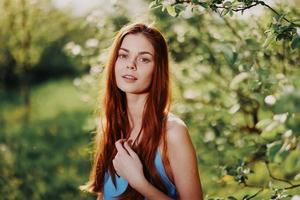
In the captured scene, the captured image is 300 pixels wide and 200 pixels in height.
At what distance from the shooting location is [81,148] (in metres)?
7.66

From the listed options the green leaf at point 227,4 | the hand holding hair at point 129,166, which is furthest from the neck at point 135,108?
the green leaf at point 227,4

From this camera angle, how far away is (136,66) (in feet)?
8.55

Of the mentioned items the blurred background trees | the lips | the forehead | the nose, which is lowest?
the blurred background trees

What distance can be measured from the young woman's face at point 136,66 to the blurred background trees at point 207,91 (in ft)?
1.04

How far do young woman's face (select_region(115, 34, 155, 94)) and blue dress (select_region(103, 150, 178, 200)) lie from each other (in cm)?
34

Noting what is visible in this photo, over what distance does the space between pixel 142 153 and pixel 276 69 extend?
5.05 ft

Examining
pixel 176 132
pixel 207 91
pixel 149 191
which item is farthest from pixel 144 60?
pixel 207 91

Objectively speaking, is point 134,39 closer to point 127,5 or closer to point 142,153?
point 142,153

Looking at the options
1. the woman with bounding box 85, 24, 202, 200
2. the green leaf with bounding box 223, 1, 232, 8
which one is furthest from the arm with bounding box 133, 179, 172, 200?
the green leaf with bounding box 223, 1, 232, 8

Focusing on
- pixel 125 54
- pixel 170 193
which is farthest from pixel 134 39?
pixel 170 193

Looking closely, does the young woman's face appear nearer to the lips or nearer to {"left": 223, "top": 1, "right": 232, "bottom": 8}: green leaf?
the lips

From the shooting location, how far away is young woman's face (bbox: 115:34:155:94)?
2619 mm

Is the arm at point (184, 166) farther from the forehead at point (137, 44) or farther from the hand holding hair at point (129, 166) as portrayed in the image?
the forehead at point (137, 44)

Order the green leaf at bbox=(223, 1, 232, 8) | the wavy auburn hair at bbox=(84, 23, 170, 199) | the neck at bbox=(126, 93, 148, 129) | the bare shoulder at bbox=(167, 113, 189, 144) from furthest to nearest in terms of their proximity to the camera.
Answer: the neck at bbox=(126, 93, 148, 129) → the wavy auburn hair at bbox=(84, 23, 170, 199) → the bare shoulder at bbox=(167, 113, 189, 144) → the green leaf at bbox=(223, 1, 232, 8)
